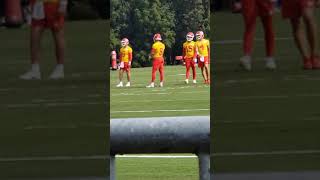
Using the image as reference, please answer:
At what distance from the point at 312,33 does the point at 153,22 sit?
2020cm

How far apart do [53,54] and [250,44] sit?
0.93 meters

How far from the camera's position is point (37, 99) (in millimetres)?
2826

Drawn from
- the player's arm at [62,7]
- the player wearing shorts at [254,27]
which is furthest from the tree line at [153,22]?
the player's arm at [62,7]

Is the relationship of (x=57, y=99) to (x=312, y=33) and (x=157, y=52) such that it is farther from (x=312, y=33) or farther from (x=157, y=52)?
(x=157, y=52)

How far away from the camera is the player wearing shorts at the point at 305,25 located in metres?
2.87

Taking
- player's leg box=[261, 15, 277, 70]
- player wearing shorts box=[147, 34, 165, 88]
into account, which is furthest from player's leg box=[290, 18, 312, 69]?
player wearing shorts box=[147, 34, 165, 88]

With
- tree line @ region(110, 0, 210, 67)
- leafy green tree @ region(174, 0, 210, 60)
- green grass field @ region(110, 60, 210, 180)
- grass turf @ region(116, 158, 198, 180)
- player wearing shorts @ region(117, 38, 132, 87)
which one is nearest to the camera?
grass turf @ region(116, 158, 198, 180)

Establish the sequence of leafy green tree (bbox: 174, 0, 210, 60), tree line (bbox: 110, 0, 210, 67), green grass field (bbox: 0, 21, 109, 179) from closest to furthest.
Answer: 1. green grass field (bbox: 0, 21, 109, 179)
2. leafy green tree (bbox: 174, 0, 210, 60)
3. tree line (bbox: 110, 0, 210, 67)

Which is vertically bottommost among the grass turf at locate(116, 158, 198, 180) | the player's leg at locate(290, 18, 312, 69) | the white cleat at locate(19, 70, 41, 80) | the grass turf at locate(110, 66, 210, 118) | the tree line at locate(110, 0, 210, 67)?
the grass turf at locate(110, 66, 210, 118)

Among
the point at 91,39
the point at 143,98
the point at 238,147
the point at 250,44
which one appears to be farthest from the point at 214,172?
the point at 143,98

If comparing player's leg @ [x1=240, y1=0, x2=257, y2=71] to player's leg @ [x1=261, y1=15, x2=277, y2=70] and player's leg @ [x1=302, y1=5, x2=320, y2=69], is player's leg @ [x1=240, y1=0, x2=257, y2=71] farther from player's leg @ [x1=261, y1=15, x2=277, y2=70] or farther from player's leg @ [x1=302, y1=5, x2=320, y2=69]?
player's leg @ [x1=302, y1=5, x2=320, y2=69]

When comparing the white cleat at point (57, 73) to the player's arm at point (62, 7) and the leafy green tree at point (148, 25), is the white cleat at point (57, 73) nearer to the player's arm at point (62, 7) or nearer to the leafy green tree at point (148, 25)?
the player's arm at point (62, 7)

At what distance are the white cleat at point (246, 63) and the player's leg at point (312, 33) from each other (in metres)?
0.29

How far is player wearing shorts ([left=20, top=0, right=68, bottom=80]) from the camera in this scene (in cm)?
282
